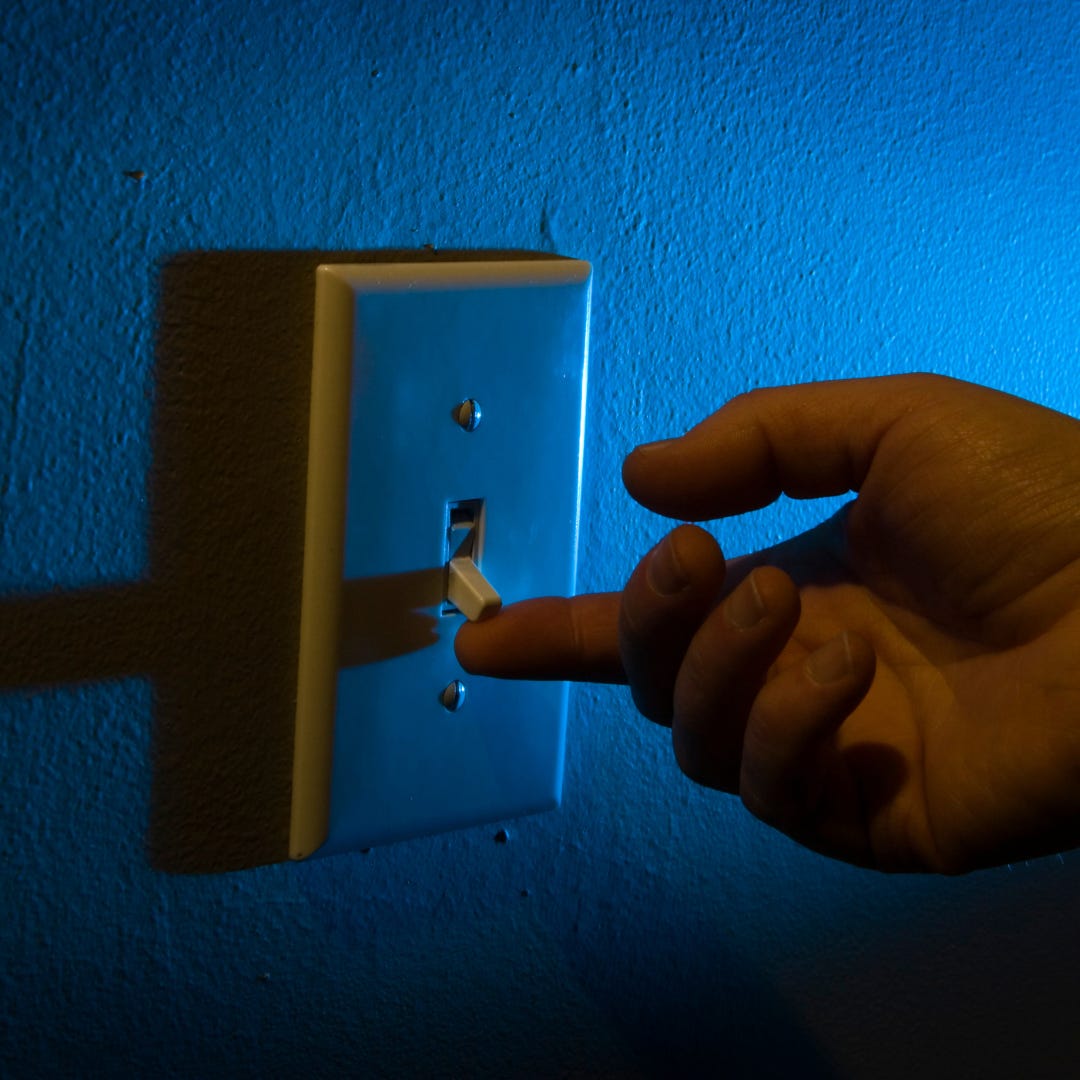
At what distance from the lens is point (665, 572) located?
1.21 ft

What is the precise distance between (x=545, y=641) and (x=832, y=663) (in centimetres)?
12

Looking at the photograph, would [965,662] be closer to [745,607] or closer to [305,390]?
[745,607]

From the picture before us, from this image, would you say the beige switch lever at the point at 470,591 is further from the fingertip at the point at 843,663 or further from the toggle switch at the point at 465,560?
the fingertip at the point at 843,663

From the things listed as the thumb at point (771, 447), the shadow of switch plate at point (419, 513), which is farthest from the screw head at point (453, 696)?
the thumb at point (771, 447)

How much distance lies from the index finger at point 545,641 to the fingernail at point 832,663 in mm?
91

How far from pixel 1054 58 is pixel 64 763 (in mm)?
536

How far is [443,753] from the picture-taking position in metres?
0.47

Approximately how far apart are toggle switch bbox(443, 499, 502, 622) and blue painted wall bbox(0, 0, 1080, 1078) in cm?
6

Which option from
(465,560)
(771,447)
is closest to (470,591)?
(465,560)

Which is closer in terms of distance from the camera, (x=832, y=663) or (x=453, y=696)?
(x=832, y=663)

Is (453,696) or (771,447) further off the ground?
(771,447)

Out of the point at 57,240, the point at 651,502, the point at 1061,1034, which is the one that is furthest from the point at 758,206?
the point at 1061,1034

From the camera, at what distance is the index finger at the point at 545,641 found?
438 millimetres

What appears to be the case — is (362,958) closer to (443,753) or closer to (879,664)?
(443,753)
